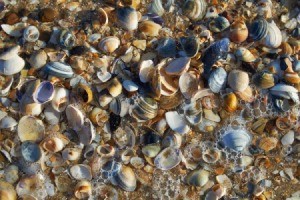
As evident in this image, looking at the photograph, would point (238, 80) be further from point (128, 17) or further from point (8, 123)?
point (8, 123)

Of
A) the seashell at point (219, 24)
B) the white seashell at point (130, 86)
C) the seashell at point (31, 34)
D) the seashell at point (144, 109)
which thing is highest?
the seashell at point (219, 24)

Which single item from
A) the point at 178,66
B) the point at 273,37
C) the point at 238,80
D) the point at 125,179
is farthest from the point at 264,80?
the point at 125,179

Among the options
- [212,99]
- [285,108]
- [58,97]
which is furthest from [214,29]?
[58,97]

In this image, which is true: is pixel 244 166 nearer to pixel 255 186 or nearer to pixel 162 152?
pixel 255 186

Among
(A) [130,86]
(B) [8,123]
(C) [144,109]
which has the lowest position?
(B) [8,123]

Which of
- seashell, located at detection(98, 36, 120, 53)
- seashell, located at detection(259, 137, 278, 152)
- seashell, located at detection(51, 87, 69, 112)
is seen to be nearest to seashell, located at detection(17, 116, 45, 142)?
seashell, located at detection(51, 87, 69, 112)

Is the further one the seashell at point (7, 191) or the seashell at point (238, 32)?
the seashell at point (238, 32)

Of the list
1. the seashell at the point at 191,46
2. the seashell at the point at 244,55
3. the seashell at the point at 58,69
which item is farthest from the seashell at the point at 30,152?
the seashell at the point at 244,55

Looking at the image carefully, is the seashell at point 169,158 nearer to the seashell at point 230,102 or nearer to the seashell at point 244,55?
the seashell at point 230,102
